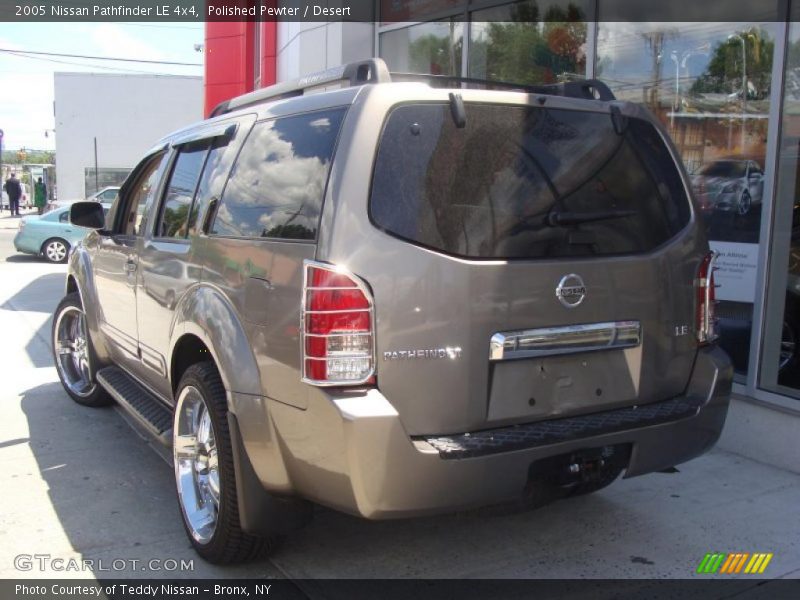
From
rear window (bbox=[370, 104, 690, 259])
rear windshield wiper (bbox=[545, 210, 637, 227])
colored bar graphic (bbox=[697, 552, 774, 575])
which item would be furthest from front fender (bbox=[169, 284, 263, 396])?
colored bar graphic (bbox=[697, 552, 774, 575])

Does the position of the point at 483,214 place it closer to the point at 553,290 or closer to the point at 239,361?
the point at 553,290

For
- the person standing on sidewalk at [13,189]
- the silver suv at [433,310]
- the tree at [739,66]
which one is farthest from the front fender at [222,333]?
the person standing on sidewalk at [13,189]

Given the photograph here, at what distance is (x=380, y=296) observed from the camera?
2709 millimetres

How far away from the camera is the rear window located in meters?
2.84

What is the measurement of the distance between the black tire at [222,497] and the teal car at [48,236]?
48.6 feet

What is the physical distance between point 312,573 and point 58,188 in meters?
39.9

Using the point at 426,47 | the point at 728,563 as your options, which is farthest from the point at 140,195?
the point at 426,47

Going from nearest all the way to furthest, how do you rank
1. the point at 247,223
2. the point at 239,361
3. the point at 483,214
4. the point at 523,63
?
the point at 483,214 → the point at 239,361 → the point at 247,223 → the point at 523,63

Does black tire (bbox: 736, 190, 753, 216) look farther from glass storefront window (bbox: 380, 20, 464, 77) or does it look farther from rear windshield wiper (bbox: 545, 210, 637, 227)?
glass storefront window (bbox: 380, 20, 464, 77)

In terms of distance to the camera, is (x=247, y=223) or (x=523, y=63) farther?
(x=523, y=63)

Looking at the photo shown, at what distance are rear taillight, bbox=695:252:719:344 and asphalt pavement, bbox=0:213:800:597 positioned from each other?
3.52 feet

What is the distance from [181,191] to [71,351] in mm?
2776

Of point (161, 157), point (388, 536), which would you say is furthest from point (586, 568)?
point (161, 157)

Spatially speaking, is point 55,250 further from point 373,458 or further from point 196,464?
point 373,458
